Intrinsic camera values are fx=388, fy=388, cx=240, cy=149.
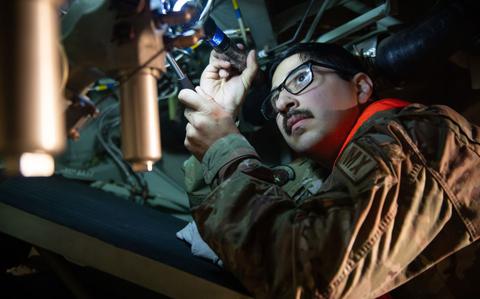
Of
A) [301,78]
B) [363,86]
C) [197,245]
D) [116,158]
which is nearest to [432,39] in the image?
[363,86]

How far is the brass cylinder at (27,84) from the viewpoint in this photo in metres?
0.37

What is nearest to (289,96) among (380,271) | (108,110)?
(380,271)

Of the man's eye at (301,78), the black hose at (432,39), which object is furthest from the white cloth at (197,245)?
the black hose at (432,39)

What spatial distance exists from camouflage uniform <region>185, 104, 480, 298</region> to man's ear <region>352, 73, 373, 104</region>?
1.20 feet

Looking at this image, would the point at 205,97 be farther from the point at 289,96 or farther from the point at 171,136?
the point at 171,136

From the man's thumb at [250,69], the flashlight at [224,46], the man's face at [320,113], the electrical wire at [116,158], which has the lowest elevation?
the electrical wire at [116,158]

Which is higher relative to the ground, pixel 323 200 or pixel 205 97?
pixel 205 97

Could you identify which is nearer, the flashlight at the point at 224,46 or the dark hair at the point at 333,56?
the flashlight at the point at 224,46

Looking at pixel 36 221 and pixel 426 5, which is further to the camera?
pixel 426 5

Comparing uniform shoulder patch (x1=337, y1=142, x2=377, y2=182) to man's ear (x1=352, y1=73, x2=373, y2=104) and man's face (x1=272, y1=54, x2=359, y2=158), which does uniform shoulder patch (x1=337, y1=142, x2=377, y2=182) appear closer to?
man's face (x1=272, y1=54, x2=359, y2=158)

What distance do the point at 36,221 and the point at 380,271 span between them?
0.81 metres

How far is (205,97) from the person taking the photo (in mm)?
1239

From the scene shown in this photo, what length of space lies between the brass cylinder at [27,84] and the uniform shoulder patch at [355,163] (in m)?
0.67

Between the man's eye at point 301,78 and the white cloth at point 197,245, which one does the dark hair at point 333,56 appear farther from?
the white cloth at point 197,245
